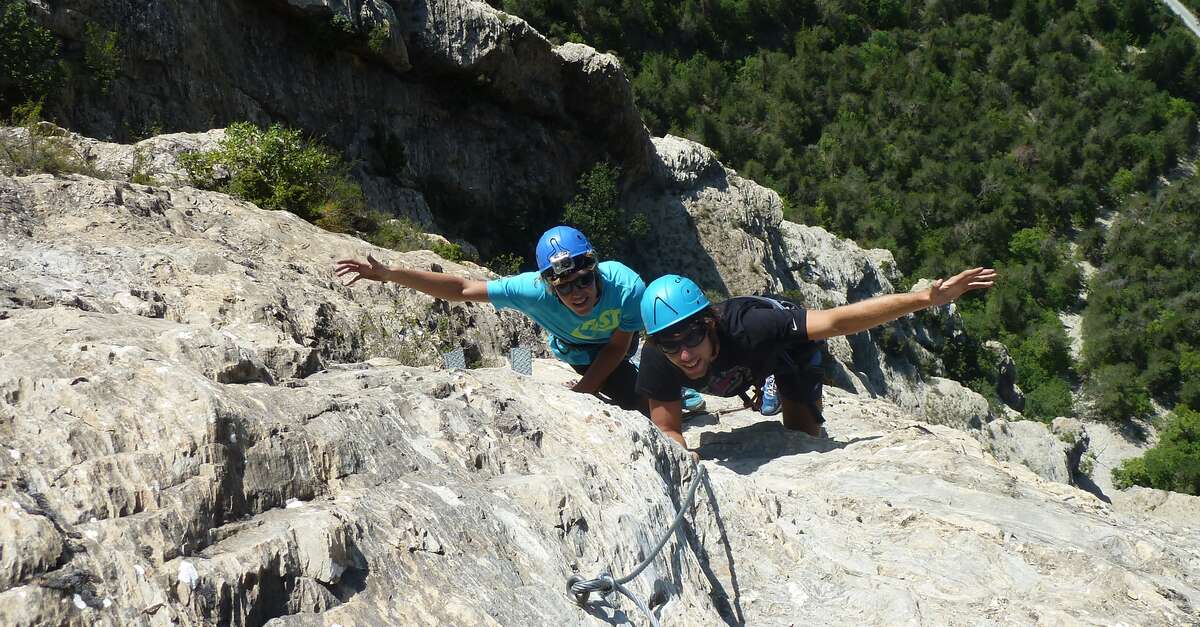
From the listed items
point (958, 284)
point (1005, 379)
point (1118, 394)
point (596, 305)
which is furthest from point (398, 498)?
point (1118, 394)

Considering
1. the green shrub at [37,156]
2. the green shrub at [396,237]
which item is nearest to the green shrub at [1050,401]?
the green shrub at [396,237]

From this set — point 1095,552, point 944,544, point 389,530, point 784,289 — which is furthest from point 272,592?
point 784,289

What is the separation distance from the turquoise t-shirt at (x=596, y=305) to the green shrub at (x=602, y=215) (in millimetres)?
21719

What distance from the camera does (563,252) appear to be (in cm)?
548

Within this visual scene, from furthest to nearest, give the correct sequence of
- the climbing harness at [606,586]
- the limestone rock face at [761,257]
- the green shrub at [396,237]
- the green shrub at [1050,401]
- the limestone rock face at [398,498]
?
the green shrub at [1050,401], the limestone rock face at [761,257], the green shrub at [396,237], the climbing harness at [606,586], the limestone rock face at [398,498]

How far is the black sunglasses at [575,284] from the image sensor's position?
5543mm

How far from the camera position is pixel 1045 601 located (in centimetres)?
379

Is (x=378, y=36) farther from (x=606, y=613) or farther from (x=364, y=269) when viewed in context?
(x=606, y=613)

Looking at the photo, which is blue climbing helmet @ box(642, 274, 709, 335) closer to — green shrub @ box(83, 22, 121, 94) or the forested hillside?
green shrub @ box(83, 22, 121, 94)

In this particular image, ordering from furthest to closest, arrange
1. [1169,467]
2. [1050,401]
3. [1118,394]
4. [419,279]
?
[1050,401], [1118,394], [1169,467], [419,279]

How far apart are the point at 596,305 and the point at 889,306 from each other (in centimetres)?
182

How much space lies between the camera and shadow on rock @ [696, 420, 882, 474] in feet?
19.3

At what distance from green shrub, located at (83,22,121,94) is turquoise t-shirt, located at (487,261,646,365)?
11922 mm

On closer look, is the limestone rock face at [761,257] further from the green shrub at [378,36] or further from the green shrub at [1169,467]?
the green shrub at [1169,467]
